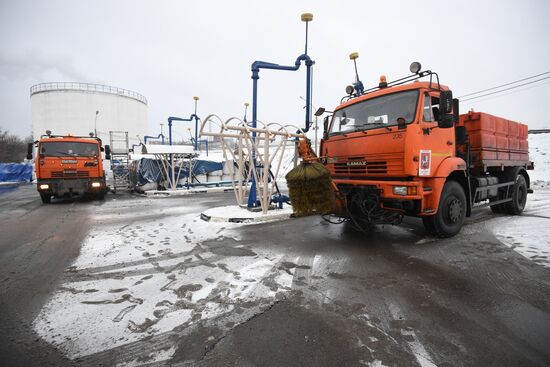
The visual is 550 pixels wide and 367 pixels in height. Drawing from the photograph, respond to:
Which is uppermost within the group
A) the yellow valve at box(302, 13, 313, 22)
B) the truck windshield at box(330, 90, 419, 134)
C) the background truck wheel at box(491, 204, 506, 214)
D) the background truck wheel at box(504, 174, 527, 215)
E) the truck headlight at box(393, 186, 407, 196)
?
the yellow valve at box(302, 13, 313, 22)

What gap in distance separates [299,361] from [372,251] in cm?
303

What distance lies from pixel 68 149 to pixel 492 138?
47.3ft

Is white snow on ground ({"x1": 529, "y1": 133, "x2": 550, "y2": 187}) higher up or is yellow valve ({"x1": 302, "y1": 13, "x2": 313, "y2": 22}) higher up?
yellow valve ({"x1": 302, "y1": 13, "x2": 313, "y2": 22})

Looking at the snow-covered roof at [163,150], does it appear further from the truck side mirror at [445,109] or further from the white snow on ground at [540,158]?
the white snow on ground at [540,158]

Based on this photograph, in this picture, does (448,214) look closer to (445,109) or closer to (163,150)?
(445,109)

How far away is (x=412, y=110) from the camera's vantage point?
15.8 ft

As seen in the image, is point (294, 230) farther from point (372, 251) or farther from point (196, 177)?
point (196, 177)

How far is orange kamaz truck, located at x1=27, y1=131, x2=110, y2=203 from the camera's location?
10828 mm

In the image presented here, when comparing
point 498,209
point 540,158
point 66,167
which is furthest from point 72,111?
point 540,158

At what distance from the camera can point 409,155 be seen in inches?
180

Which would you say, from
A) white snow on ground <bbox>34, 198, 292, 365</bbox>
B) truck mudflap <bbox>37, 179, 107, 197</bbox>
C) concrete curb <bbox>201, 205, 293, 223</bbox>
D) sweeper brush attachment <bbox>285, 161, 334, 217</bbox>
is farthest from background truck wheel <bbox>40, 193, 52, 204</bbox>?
sweeper brush attachment <bbox>285, 161, 334, 217</bbox>

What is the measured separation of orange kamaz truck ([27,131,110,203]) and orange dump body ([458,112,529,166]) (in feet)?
42.8

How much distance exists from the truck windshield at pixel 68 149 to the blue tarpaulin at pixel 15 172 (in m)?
23.2

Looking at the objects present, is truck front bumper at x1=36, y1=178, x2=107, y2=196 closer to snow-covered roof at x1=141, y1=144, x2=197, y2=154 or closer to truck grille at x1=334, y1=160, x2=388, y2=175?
snow-covered roof at x1=141, y1=144, x2=197, y2=154
